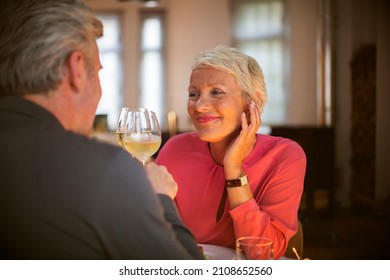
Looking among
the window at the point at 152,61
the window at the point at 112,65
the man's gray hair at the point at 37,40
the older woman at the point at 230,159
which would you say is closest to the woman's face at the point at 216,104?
the older woman at the point at 230,159

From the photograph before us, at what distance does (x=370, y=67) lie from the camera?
352 cm

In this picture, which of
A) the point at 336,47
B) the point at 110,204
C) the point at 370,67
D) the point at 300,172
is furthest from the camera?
the point at 336,47

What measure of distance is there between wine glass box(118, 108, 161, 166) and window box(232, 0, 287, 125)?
15.2 ft

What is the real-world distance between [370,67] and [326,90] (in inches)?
38.2

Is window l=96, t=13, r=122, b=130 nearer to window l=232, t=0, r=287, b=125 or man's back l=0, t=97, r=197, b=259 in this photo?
window l=232, t=0, r=287, b=125

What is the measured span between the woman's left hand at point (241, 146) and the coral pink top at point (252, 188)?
8cm

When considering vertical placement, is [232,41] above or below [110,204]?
above

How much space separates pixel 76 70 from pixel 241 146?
545 millimetres

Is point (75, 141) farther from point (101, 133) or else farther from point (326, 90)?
point (326, 90)

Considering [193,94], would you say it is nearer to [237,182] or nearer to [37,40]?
[237,182]

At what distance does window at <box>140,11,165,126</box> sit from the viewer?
20.7ft

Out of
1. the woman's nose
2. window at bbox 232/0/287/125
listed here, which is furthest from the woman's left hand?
window at bbox 232/0/287/125

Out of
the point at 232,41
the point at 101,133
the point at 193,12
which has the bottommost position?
the point at 101,133
